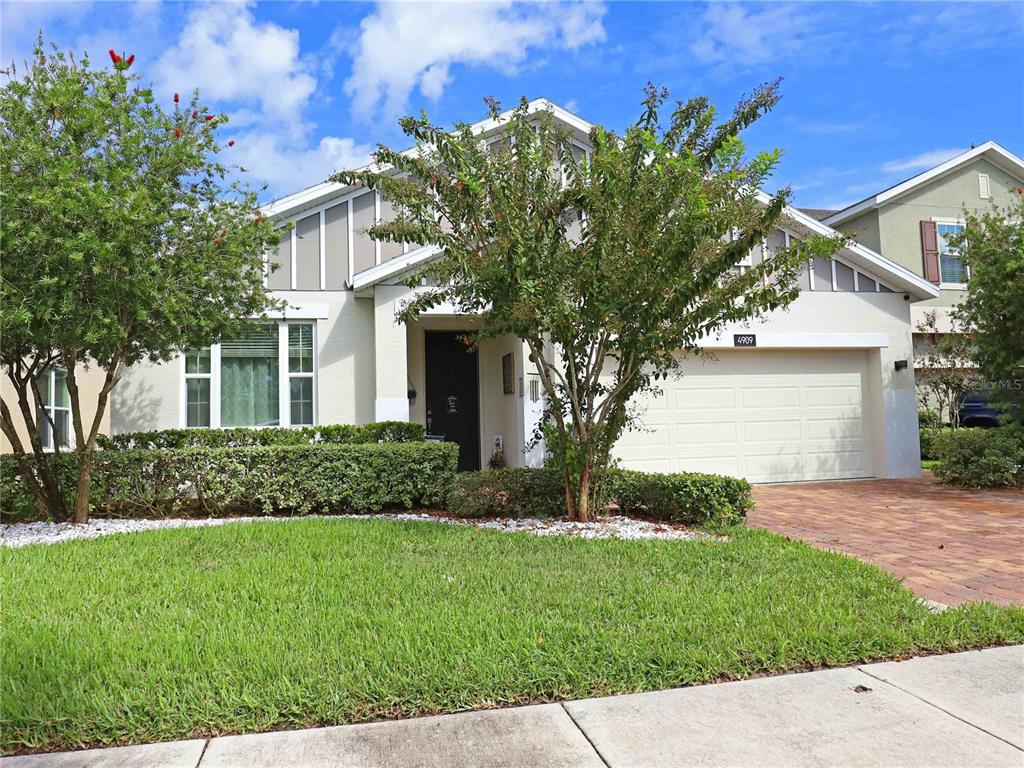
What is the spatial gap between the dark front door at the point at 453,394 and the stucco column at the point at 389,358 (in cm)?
219

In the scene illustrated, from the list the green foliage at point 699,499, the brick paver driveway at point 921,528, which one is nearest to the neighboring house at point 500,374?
the brick paver driveway at point 921,528

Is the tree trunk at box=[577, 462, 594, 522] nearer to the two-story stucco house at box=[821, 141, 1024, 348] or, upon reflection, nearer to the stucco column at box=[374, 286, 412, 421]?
the stucco column at box=[374, 286, 412, 421]

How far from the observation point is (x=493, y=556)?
5484mm

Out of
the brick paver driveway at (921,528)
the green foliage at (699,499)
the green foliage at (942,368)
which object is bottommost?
the brick paver driveway at (921,528)

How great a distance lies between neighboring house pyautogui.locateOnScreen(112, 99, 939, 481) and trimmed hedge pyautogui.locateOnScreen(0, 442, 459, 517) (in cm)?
203

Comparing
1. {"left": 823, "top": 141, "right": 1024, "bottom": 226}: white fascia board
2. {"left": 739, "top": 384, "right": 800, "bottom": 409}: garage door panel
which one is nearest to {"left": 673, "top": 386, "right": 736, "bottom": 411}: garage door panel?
{"left": 739, "top": 384, "right": 800, "bottom": 409}: garage door panel

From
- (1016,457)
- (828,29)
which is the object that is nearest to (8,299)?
(828,29)

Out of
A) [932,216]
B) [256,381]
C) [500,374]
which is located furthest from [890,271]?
[256,381]

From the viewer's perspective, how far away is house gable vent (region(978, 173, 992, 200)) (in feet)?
55.8

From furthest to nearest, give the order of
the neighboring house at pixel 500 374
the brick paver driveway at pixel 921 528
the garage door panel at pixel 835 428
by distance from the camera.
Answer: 1. the garage door panel at pixel 835 428
2. the neighboring house at pixel 500 374
3. the brick paver driveway at pixel 921 528

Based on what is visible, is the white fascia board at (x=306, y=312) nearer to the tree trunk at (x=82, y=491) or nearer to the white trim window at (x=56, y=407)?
the white trim window at (x=56, y=407)

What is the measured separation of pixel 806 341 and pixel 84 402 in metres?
11.9

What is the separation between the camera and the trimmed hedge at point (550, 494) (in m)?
7.26

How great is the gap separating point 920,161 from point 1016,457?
31.0ft
